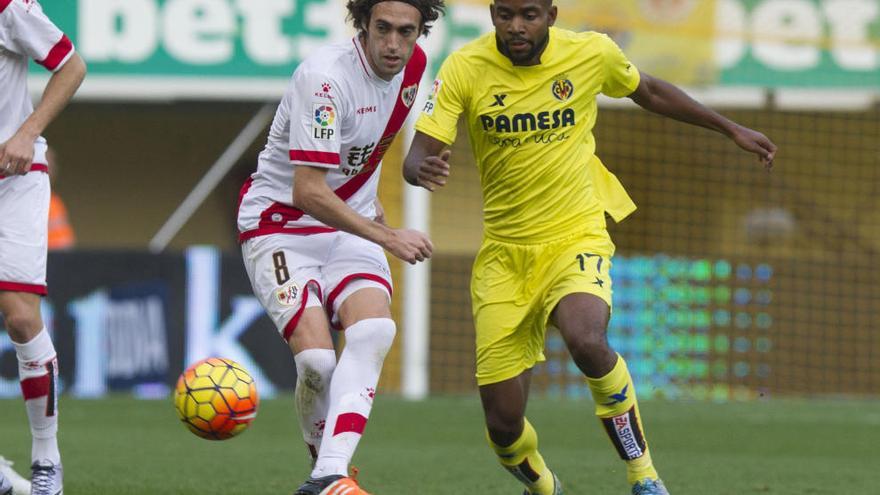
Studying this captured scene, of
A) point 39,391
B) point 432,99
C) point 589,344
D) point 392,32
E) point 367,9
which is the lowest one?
point 39,391

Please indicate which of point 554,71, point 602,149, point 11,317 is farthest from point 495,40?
point 602,149

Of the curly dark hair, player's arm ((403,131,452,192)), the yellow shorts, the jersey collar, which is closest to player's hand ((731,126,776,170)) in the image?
the yellow shorts

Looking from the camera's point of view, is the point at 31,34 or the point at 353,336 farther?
the point at 31,34

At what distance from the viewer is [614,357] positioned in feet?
20.8

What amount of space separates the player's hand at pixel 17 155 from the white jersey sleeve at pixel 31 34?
37 cm

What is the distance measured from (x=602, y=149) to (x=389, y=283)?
11.6 m

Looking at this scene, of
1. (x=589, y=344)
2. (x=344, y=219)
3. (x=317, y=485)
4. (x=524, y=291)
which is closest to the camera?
(x=317, y=485)

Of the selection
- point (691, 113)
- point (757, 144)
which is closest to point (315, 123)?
point (691, 113)

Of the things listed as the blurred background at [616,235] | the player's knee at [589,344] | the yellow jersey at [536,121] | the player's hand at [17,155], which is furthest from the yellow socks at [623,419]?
the blurred background at [616,235]

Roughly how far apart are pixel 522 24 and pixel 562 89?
0.37 metres

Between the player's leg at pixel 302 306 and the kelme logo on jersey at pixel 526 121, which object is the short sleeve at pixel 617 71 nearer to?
the kelme logo on jersey at pixel 526 121

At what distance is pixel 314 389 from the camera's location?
641 centimetres

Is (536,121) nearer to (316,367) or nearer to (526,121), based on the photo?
(526,121)

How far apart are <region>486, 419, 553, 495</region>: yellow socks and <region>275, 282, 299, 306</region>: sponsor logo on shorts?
1076 millimetres
